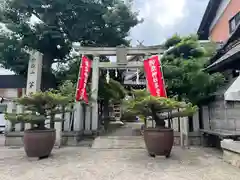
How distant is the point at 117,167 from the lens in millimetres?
4664

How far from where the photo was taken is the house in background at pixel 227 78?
555cm

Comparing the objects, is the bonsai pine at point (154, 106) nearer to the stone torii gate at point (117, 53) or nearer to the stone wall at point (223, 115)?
the stone wall at point (223, 115)

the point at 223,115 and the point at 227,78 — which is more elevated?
the point at 227,78

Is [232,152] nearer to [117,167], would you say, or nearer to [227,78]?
[117,167]

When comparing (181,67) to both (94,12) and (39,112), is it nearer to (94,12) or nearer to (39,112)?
(39,112)

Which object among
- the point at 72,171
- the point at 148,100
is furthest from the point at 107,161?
the point at 148,100

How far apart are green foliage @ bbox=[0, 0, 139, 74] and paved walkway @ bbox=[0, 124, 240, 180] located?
7199mm

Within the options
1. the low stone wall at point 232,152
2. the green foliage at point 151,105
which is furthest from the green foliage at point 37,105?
the low stone wall at point 232,152

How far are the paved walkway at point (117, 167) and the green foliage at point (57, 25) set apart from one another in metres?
7.20

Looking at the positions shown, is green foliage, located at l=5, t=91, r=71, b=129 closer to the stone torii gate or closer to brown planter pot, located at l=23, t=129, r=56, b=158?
brown planter pot, located at l=23, t=129, r=56, b=158

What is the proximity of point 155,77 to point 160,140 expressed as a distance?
4.08 meters

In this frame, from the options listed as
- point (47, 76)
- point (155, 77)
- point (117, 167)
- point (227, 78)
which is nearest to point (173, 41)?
point (155, 77)

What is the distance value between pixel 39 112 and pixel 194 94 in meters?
5.57

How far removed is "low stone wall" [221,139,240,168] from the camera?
4645 millimetres
